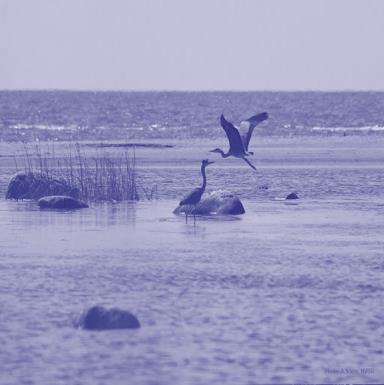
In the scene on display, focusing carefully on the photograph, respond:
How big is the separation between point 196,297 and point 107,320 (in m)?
2.17

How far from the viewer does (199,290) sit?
17438mm

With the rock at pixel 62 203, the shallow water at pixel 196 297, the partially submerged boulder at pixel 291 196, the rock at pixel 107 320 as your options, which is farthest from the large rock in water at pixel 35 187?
the rock at pixel 107 320

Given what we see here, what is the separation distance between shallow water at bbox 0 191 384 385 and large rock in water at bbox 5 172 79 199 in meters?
3.57

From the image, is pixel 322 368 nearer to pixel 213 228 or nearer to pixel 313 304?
pixel 313 304

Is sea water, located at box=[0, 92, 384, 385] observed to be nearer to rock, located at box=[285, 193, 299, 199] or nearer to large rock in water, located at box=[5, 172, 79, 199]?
rock, located at box=[285, 193, 299, 199]

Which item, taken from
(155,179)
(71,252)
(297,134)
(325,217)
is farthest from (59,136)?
(71,252)

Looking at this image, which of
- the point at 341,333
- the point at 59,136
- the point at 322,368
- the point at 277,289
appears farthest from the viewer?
the point at 59,136

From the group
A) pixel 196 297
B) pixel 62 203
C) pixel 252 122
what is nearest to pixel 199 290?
pixel 196 297

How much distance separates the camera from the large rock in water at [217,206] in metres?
27.2

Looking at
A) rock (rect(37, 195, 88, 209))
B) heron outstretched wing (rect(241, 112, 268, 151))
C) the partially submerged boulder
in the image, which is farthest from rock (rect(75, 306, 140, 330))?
the partially submerged boulder

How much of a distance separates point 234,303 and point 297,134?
5734cm

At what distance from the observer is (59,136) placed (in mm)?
71125

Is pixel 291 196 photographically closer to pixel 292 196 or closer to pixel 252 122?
pixel 292 196

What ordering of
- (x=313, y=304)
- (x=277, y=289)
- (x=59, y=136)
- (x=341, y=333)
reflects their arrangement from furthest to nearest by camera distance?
(x=59, y=136) < (x=277, y=289) < (x=313, y=304) < (x=341, y=333)
